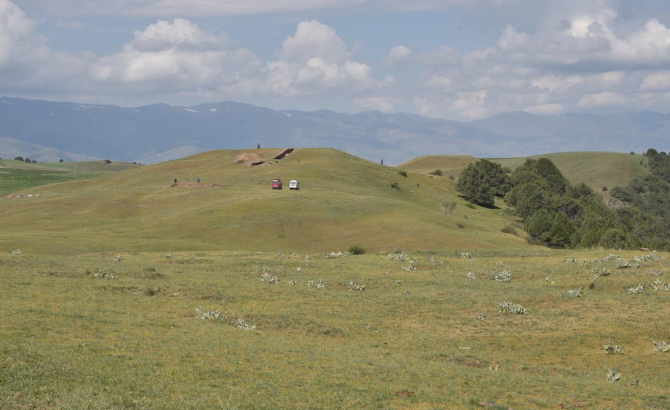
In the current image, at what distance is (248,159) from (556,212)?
7713 centimetres

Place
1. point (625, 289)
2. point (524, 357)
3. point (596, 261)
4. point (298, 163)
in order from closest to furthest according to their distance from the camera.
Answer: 1. point (524, 357)
2. point (625, 289)
3. point (596, 261)
4. point (298, 163)

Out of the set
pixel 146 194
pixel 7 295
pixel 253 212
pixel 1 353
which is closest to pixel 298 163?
pixel 146 194

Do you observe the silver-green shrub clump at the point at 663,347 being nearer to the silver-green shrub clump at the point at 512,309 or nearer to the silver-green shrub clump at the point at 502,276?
the silver-green shrub clump at the point at 512,309

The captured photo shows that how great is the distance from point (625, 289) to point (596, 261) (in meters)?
10.2

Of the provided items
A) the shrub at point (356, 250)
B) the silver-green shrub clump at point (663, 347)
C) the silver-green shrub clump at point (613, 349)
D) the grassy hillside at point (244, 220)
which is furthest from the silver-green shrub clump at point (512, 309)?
the grassy hillside at point (244, 220)

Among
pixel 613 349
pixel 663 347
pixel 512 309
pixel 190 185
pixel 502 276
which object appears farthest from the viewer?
pixel 190 185

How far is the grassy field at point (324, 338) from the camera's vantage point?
18.7 metres

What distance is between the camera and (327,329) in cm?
2930

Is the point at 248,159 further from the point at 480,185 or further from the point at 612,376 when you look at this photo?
the point at 612,376

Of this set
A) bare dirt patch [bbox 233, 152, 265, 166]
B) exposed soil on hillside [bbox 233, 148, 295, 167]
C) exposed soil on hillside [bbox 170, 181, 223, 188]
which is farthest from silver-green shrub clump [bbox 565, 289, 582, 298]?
bare dirt patch [bbox 233, 152, 265, 166]

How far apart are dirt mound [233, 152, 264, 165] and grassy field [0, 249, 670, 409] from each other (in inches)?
4570

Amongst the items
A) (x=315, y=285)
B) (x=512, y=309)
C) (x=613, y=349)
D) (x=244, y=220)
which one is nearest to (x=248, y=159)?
(x=244, y=220)

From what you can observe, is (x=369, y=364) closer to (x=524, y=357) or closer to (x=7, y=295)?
(x=524, y=357)

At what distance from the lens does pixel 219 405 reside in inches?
677
